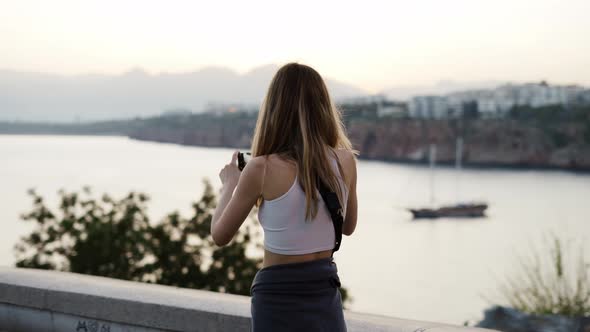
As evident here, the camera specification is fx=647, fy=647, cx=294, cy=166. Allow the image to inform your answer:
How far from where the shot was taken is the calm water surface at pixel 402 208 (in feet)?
80.7

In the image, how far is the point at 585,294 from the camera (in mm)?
3797

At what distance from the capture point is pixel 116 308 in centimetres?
283

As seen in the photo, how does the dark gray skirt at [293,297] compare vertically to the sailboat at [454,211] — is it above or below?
above

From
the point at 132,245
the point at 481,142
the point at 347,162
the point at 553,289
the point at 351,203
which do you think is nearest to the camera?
the point at 347,162

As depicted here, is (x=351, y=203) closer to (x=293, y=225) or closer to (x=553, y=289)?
(x=293, y=225)

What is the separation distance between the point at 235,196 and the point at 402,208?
4873 centimetres

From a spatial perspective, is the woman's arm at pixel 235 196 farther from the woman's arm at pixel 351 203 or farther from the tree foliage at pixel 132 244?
the tree foliage at pixel 132 244

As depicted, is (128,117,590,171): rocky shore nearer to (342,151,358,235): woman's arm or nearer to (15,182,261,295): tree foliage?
(15,182,261,295): tree foliage

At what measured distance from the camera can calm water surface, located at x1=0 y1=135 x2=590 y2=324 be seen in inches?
968

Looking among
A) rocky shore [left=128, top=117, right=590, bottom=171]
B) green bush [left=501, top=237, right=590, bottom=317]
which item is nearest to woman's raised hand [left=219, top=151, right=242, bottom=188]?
green bush [left=501, top=237, right=590, bottom=317]

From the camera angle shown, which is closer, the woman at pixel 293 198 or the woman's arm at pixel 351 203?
the woman at pixel 293 198

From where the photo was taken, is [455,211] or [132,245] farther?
[455,211]

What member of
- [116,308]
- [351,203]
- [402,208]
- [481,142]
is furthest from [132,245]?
[481,142]

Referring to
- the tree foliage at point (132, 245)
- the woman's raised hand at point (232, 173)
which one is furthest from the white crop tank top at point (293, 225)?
the tree foliage at point (132, 245)
